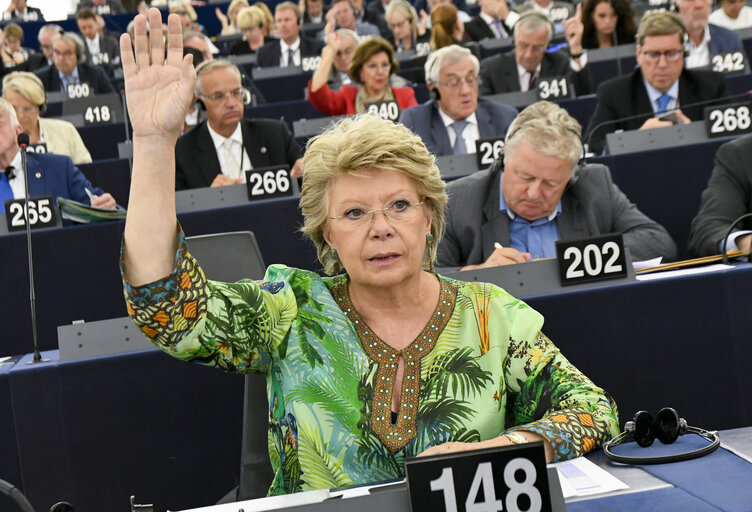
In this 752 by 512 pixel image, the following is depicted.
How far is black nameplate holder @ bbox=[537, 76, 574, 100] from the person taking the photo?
19.8 ft

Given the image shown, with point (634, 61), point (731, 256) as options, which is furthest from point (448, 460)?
point (634, 61)

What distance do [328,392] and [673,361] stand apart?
1.06m

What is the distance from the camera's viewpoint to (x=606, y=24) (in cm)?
780

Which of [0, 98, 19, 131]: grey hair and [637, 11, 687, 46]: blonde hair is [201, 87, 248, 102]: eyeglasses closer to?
[0, 98, 19, 131]: grey hair

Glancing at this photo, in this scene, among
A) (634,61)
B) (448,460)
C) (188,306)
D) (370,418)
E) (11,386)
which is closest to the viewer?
(448,460)

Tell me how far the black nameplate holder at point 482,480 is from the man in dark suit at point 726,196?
217cm

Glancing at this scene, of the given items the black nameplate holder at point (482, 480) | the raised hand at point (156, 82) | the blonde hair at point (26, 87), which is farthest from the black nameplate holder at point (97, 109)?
the black nameplate holder at point (482, 480)

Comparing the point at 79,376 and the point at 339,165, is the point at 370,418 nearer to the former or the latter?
the point at 339,165

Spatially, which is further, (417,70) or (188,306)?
(417,70)

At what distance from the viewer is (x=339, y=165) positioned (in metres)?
1.69

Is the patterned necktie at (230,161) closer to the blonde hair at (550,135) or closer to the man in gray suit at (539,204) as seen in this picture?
the man in gray suit at (539,204)

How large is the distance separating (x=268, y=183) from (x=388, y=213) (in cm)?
239

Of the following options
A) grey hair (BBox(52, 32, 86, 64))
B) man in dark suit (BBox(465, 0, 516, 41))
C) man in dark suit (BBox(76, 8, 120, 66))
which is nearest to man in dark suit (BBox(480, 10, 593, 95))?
man in dark suit (BBox(465, 0, 516, 41))

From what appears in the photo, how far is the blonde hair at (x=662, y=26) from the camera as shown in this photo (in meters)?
4.75
